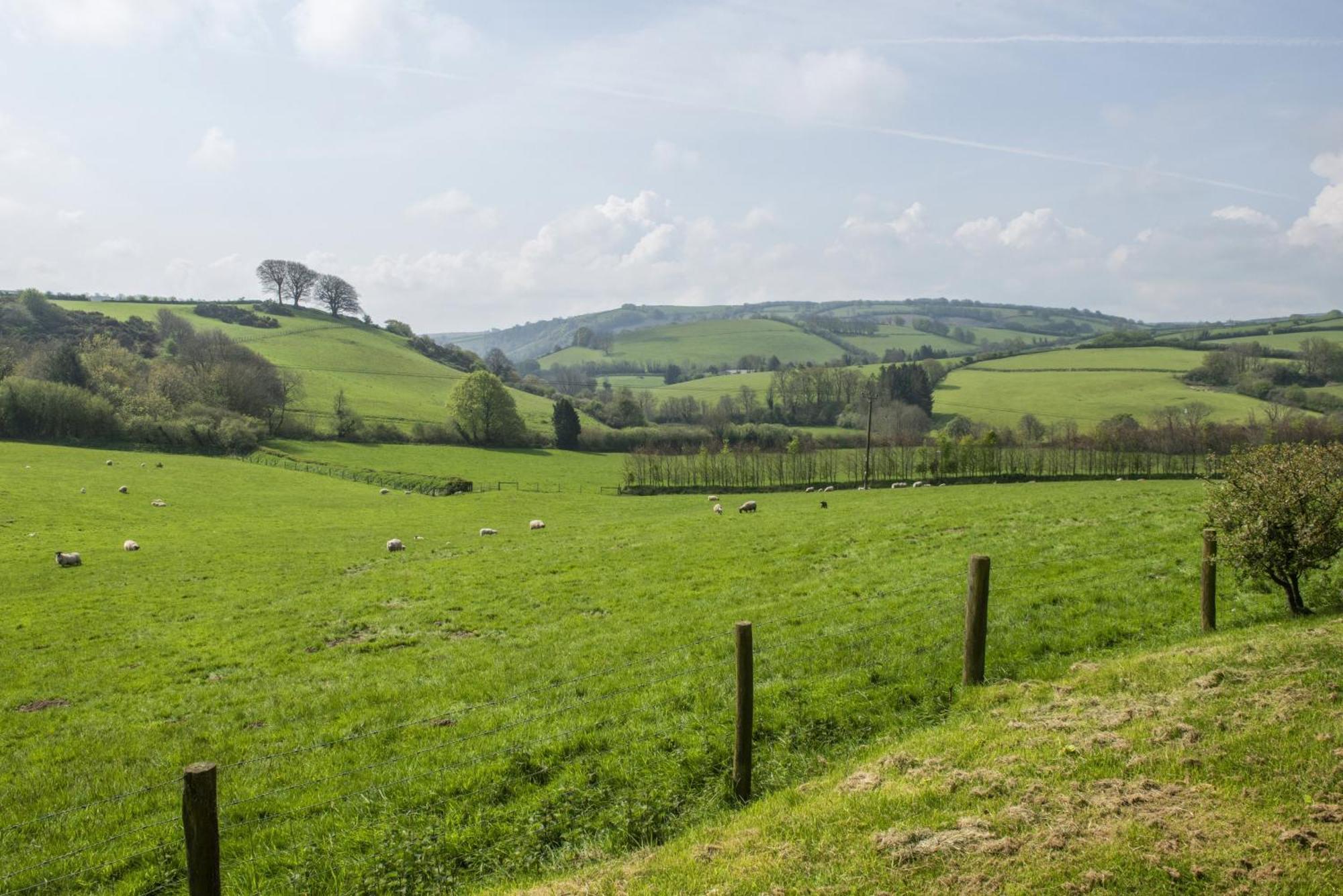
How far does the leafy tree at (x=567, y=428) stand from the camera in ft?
339

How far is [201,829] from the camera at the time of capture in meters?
5.52

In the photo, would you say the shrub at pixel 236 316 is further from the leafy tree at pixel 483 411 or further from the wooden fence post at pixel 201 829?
the wooden fence post at pixel 201 829

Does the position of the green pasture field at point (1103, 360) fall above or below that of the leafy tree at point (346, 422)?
above

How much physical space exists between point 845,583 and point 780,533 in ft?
33.0

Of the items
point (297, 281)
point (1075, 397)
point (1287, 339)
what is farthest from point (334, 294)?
point (1287, 339)

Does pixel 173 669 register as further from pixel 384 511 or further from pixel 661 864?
pixel 384 511

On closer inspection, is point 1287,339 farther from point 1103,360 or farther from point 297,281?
point 297,281

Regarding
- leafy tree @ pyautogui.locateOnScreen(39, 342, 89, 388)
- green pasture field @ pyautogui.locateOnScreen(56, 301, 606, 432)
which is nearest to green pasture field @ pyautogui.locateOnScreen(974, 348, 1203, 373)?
green pasture field @ pyautogui.locateOnScreen(56, 301, 606, 432)

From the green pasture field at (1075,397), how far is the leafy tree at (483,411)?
74.6m

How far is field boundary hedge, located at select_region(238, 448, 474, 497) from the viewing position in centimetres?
6397

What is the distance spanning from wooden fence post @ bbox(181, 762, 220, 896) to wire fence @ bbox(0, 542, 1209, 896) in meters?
0.02

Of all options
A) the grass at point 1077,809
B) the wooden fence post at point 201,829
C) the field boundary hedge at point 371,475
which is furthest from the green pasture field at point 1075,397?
the wooden fence post at point 201,829

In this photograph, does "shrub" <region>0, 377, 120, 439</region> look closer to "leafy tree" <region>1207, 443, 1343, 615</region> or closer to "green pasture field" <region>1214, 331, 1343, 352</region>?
"leafy tree" <region>1207, 443, 1343, 615</region>

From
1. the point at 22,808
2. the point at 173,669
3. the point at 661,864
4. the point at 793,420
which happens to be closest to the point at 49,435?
the point at 173,669
